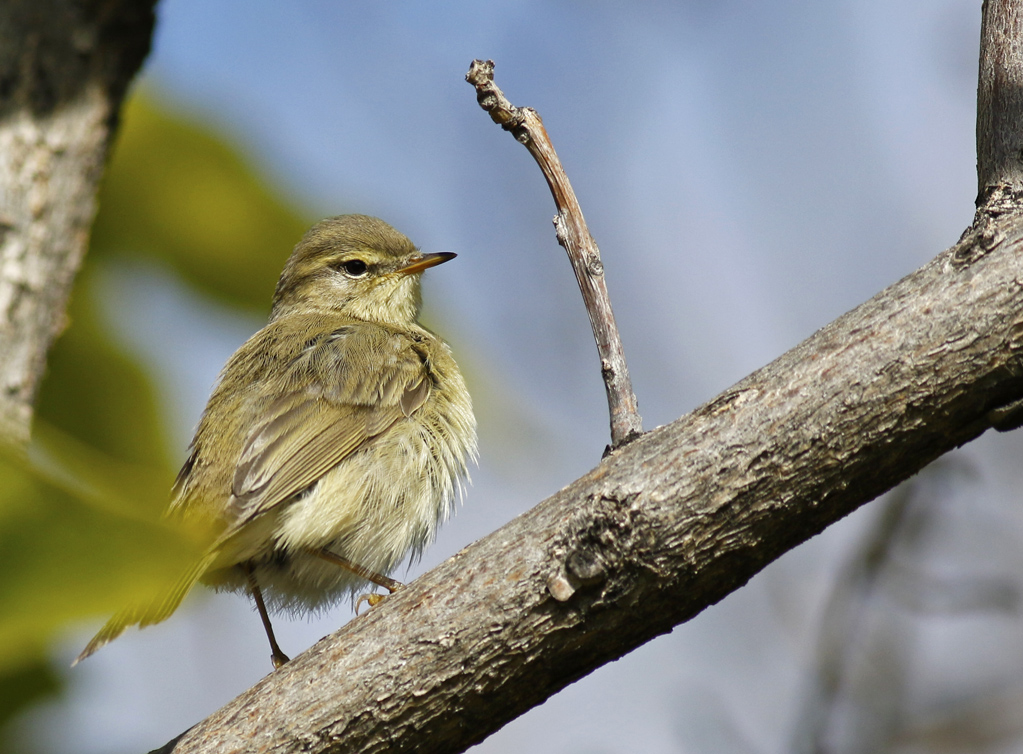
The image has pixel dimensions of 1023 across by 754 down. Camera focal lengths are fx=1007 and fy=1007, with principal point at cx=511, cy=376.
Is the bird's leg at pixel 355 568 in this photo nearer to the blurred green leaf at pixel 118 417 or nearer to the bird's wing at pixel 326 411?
the bird's wing at pixel 326 411

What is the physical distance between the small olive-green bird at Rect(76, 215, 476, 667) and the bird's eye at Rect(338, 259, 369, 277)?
0.84 metres

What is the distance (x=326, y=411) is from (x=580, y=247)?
6.10ft

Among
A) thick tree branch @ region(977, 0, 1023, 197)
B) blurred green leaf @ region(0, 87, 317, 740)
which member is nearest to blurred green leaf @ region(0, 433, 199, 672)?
blurred green leaf @ region(0, 87, 317, 740)

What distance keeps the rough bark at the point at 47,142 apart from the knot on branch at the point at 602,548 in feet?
8.06

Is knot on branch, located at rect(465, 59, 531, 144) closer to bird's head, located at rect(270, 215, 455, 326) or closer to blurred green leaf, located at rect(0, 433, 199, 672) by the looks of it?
blurred green leaf, located at rect(0, 433, 199, 672)

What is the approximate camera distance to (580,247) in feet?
9.59

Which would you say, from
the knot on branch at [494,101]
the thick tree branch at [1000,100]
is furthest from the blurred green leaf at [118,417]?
the thick tree branch at [1000,100]

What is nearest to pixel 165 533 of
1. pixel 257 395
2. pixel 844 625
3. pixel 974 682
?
pixel 844 625

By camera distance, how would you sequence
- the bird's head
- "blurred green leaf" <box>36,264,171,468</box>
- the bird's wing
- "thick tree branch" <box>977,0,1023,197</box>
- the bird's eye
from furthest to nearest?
the bird's eye
the bird's head
the bird's wing
"thick tree branch" <box>977,0,1023,197</box>
"blurred green leaf" <box>36,264,171,468</box>

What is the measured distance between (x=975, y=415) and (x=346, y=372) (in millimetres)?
2904

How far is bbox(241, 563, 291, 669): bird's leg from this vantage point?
14.2ft

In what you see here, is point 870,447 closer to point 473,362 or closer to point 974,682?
point 473,362

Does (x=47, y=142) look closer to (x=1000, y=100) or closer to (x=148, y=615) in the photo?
(x=148, y=615)

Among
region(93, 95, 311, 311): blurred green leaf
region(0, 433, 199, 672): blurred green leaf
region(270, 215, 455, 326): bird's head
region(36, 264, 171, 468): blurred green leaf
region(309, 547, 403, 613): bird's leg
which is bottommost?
region(0, 433, 199, 672): blurred green leaf
